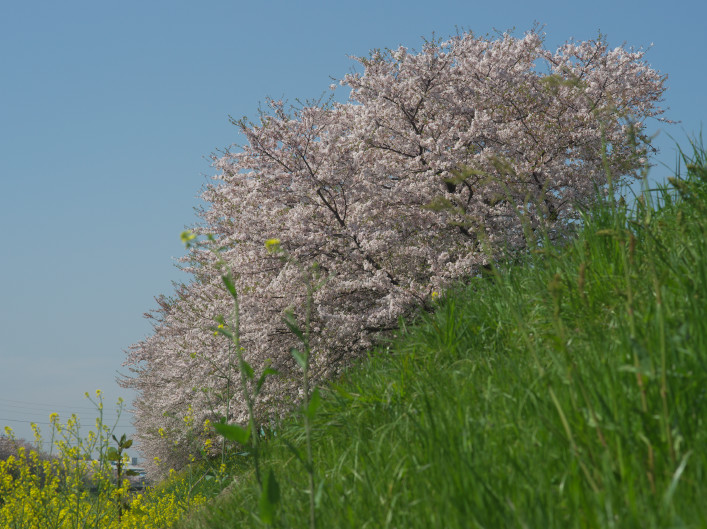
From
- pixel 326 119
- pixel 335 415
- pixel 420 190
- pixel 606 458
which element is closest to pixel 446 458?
pixel 606 458

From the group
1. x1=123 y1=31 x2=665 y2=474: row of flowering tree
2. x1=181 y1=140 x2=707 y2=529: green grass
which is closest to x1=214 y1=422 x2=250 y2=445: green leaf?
x1=181 y1=140 x2=707 y2=529: green grass

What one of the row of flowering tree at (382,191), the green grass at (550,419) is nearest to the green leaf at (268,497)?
the green grass at (550,419)

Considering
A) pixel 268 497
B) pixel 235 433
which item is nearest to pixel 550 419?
pixel 268 497

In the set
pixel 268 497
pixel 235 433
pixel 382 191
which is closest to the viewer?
pixel 268 497

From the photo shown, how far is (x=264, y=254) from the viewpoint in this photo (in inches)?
496

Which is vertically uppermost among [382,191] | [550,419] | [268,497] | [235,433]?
[382,191]

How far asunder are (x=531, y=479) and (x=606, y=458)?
1.18 ft

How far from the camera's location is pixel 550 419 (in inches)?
106

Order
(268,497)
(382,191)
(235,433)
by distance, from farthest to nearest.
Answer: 1. (382,191)
2. (235,433)
3. (268,497)

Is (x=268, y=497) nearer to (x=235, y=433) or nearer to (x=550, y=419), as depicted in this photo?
(x=235, y=433)

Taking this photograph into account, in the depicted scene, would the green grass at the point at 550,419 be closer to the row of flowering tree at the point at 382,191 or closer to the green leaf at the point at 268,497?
the green leaf at the point at 268,497

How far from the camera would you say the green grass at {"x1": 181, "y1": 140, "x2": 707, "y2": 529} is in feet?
7.16

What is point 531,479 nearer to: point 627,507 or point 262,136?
point 627,507

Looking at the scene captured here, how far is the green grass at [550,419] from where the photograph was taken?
85.9 inches
